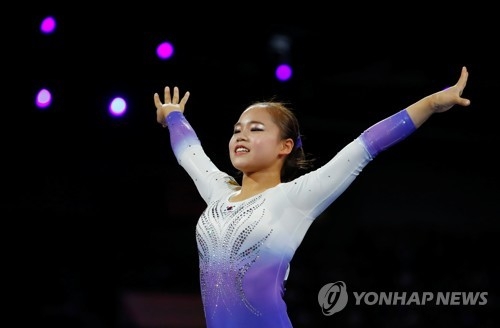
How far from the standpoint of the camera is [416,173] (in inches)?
341

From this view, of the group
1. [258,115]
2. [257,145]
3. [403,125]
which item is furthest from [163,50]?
[403,125]

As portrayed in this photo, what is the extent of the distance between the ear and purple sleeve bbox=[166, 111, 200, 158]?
1.48 feet

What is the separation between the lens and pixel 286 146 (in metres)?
2.98

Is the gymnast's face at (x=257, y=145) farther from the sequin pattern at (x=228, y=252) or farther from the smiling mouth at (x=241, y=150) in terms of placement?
the sequin pattern at (x=228, y=252)

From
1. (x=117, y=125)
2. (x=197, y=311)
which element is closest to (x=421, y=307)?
(x=197, y=311)

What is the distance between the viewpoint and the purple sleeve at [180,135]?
3.20m

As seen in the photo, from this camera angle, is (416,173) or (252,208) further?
(416,173)

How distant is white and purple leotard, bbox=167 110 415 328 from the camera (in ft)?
8.69

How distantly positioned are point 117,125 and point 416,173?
14.9 ft

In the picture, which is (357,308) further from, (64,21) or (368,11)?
(64,21)

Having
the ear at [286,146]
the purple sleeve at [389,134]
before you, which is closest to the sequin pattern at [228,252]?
the ear at [286,146]

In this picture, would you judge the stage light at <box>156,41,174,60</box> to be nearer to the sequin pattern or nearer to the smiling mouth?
the smiling mouth

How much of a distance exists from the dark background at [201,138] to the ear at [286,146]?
241 cm

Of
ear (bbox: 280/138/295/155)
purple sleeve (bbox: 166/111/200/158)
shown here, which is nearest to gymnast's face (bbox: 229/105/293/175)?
ear (bbox: 280/138/295/155)
